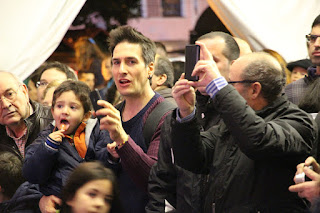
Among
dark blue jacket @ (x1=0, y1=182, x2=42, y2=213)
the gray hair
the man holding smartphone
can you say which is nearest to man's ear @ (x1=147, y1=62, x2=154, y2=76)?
the man holding smartphone

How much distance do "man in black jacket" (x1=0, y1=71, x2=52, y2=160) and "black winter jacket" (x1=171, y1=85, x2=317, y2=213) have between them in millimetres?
1829

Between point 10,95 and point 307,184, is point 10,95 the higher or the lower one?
the higher one

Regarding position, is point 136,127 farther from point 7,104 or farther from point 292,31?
point 292,31

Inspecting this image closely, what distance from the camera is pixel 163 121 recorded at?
385cm

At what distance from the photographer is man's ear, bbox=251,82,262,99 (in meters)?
3.26

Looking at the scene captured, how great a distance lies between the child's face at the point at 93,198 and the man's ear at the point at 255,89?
3.02 ft

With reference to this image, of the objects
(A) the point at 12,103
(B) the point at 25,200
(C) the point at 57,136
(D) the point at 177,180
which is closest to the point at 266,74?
(D) the point at 177,180

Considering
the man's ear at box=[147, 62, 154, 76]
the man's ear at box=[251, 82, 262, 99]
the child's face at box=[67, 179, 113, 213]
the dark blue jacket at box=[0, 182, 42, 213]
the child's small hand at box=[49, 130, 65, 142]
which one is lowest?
the dark blue jacket at box=[0, 182, 42, 213]

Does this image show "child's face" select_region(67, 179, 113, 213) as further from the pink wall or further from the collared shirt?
the pink wall

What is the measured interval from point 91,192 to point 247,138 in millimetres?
826

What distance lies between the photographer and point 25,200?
4.28 metres

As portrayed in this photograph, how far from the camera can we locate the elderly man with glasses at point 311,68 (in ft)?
15.6

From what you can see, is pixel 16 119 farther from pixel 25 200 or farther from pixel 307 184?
pixel 307 184

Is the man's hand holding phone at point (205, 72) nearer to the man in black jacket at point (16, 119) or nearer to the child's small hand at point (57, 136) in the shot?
the child's small hand at point (57, 136)
